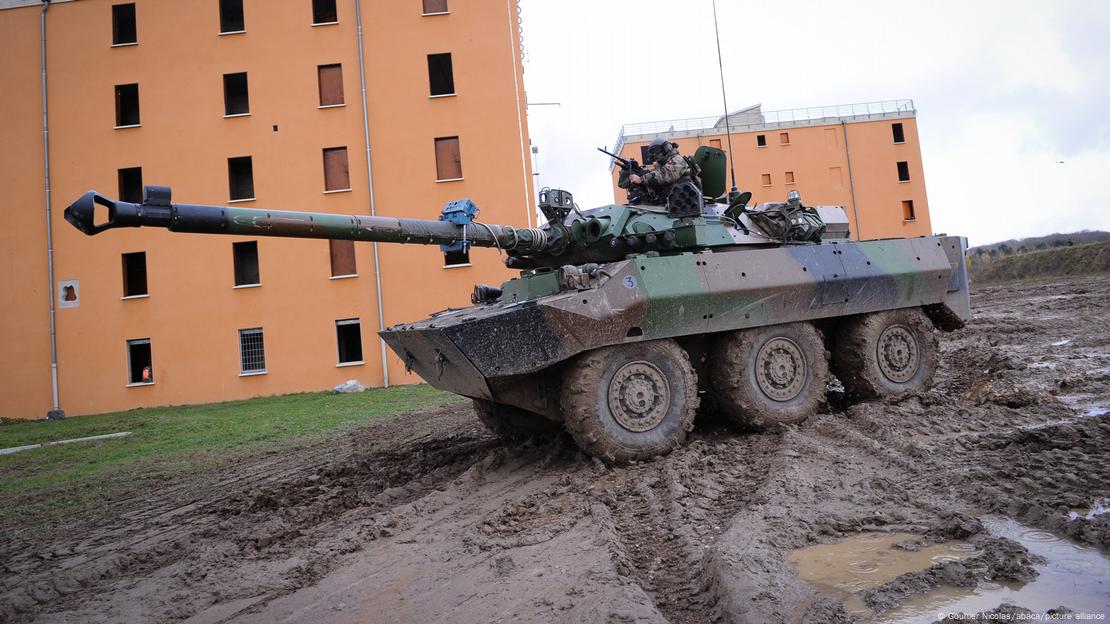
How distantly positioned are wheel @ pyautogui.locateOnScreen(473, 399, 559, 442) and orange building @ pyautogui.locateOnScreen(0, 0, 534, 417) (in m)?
10.8

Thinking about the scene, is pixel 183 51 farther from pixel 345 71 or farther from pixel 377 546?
pixel 377 546

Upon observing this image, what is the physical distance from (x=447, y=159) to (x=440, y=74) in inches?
91.0

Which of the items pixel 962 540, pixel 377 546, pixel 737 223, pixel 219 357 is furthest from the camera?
pixel 219 357

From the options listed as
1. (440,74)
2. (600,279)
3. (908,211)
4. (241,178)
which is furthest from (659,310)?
(908,211)

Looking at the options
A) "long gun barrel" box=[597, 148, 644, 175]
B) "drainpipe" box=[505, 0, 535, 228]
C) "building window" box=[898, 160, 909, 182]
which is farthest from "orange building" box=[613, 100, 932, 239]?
"long gun barrel" box=[597, 148, 644, 175]

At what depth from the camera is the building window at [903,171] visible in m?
31.7

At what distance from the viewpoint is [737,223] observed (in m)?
7.21

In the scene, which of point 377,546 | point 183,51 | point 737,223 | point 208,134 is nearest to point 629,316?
point 737,223

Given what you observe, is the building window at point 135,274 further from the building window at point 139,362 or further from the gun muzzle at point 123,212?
the gun muzzle at point 123,212

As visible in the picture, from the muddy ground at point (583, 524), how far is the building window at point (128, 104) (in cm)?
1554

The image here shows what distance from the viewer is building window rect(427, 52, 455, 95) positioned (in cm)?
1898

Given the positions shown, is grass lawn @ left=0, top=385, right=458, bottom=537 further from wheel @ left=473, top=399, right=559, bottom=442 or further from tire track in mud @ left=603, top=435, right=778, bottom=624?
tire track in mud @ left=603, top=435, right=778, bottom=624

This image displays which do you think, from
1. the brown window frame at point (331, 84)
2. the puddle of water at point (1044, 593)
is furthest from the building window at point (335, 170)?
the puddle of water at point (1044, 593)

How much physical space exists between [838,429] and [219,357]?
16.0 meters
